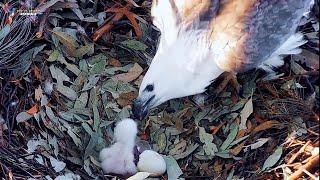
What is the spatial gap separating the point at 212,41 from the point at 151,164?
29cm

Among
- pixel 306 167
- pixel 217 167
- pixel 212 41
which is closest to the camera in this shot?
pixel 306 167

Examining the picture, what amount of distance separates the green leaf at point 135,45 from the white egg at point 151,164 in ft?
0.85

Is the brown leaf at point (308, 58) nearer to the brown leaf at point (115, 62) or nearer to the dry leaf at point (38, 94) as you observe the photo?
the brown leaf at point (115, 62)

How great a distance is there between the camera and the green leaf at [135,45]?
56.1 inches

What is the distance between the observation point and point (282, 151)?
1245mm

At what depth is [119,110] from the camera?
142 cm

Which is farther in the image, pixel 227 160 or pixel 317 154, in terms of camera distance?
pixel 227 160

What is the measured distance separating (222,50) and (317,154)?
0.31 meters

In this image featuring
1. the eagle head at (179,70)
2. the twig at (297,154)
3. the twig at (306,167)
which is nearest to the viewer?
the twig at (306,167)

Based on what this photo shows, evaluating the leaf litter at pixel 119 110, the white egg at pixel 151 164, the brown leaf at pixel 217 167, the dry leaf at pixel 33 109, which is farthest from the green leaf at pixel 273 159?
the dry leaf at pixel 33 109

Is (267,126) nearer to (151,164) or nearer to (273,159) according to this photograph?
(273,159)

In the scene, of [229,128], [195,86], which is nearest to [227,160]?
[229,128]

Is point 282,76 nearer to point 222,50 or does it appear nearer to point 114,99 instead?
point 222,50

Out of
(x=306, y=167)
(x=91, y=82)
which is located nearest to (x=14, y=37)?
(x=91, y=82)
